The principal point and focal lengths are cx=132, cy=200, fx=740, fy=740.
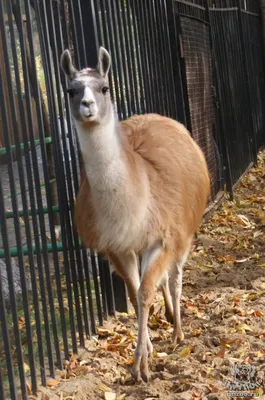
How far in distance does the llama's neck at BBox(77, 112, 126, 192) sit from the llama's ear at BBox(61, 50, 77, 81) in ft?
1.22

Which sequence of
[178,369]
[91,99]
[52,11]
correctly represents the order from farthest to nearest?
[52,11] < [178,369] < [91,99]

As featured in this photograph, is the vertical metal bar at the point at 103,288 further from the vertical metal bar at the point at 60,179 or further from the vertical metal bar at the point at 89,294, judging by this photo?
the vertical metal bar at the point at 60,179

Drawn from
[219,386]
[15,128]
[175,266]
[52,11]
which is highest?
[52,11]

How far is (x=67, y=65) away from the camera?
457 cm

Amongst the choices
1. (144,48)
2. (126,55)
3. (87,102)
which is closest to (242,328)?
(87,102)

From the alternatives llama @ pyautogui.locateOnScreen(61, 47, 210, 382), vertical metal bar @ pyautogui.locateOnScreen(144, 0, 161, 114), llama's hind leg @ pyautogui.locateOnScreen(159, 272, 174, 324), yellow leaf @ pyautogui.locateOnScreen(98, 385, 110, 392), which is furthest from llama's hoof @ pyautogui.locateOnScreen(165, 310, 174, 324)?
vertical metal bar @ pyautogui.locateOnScreen(144, 0, 161, 114)

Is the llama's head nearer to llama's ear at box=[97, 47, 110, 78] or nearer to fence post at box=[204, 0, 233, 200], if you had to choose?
llama's ear at box=[97, 47, 110, 78]

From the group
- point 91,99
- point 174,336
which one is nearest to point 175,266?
point 174,336

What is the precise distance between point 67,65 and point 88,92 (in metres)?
0.37

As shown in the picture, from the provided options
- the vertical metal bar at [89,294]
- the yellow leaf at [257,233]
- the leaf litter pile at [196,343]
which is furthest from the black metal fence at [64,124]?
the yellow leaf at [257,233]

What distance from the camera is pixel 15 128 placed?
4332 millimetres

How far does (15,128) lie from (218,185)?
6412 mm

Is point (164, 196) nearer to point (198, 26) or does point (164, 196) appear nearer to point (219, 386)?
point (219, 386)

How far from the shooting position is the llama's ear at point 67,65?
4.54 meters
